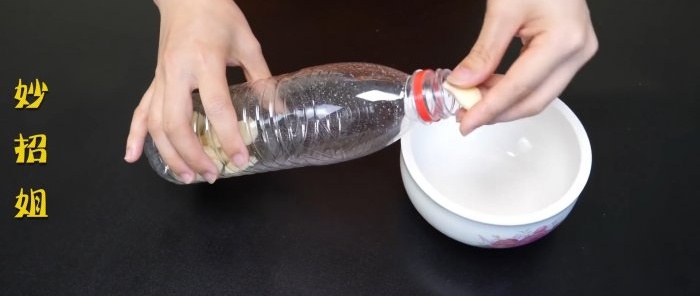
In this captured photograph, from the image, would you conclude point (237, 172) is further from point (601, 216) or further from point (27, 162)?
point (601, 216)

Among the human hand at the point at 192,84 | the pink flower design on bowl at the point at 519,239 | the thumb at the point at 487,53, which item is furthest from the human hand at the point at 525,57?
the human hand at the point at 192,84

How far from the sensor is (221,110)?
0.58 metres

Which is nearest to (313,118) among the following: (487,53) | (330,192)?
(330,192)

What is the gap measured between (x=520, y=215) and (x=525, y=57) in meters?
0.15

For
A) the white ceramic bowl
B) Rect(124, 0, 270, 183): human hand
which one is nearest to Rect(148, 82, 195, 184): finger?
Rect(124, 0, 270, 183): human hand

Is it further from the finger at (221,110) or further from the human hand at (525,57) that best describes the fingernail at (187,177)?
the human hand at (525,57)

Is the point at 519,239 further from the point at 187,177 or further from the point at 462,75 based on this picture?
the point at 187,177

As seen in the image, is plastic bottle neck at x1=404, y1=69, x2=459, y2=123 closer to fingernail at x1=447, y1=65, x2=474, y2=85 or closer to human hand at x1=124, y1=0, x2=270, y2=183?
fingernail at x1=447, y1=65, x2=474, y2=85

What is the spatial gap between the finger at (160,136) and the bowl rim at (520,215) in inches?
9.0

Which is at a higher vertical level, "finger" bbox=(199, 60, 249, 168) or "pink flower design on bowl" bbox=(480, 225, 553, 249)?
"finger" bbox=(199, 60, 249, 168)

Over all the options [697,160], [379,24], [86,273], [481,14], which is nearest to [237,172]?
[86,273]

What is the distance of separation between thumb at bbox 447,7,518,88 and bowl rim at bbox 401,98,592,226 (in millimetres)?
107

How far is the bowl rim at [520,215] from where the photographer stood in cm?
58

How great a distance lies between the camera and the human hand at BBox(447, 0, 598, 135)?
525 mm
